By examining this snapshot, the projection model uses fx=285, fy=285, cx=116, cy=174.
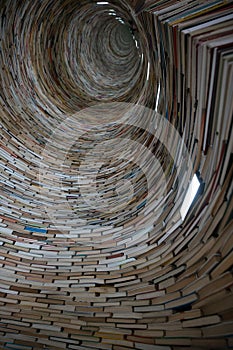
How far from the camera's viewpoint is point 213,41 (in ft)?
3.05

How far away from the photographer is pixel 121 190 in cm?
229

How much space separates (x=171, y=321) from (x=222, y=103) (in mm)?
948

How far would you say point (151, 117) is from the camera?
88.5 inches

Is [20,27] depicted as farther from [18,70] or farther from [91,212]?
[91,212]

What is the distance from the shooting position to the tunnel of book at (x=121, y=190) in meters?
1.06

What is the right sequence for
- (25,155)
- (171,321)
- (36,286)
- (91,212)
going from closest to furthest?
(171,321) < (36,286) < (91,212) < (25,155)

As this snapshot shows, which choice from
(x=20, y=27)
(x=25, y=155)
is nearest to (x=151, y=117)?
(x=25, y=155)

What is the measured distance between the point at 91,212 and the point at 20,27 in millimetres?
1960

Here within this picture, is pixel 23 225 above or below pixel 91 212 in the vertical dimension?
below

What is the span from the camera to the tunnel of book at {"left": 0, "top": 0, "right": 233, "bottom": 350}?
1.06 metres

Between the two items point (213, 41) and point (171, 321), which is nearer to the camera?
point (213, 41)

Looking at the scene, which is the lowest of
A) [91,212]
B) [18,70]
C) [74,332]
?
[74,332]

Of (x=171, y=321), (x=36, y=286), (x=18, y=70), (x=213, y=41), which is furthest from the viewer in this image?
(x=18, y=70)

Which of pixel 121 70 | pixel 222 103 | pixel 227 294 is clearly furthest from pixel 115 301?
pixel 121 70
